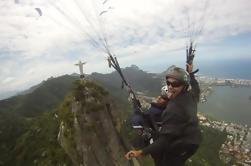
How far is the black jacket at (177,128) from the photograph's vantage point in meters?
4.67

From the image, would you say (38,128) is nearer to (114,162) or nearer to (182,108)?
(114,162)

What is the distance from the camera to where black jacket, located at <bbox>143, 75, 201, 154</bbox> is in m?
4.67

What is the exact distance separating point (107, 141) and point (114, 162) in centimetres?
180

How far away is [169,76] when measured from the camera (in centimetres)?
493

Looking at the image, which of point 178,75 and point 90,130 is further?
point 90,130

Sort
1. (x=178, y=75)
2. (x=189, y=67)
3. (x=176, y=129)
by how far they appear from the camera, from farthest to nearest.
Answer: (x=189, y=67)
(x=178, y=75)
(x=176, y=129)

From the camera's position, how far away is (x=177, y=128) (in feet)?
15.2

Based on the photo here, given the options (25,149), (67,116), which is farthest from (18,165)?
(67,116)

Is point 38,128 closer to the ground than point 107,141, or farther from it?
closer to the ground

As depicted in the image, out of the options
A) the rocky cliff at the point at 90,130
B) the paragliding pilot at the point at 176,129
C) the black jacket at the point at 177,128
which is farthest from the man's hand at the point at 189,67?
the rocky cliff at the point at 90,130

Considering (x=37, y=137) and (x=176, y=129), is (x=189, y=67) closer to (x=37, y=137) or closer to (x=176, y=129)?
(x=176, y=129)

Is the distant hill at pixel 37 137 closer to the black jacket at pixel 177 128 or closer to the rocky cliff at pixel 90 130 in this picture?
the rocky cliff at pixel 90 130

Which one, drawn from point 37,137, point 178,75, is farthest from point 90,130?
point 37,137

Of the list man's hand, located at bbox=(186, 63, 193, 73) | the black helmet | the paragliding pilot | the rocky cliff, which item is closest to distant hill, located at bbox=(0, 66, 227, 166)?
the rocky cliff
